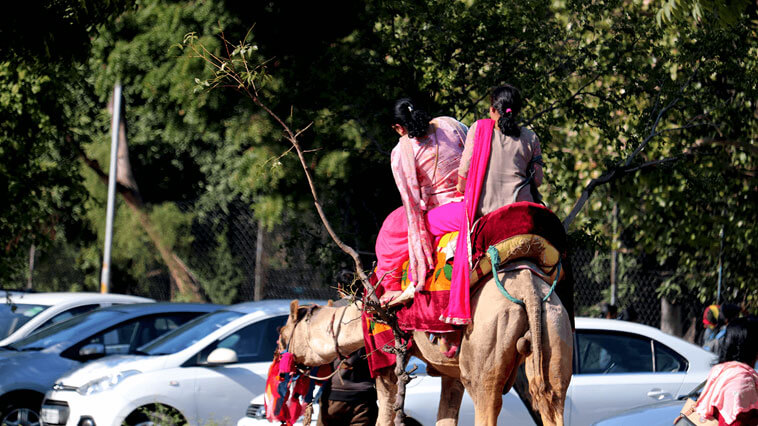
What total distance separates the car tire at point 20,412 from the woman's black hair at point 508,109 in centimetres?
708

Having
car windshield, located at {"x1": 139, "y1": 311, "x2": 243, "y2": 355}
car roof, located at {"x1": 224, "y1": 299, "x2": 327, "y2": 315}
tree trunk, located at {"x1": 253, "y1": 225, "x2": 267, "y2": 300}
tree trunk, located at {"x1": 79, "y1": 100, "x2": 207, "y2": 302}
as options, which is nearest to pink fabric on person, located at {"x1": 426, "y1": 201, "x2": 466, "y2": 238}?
car roof, located at {"x1": 224, "y1": 299, "x2": 327, "y2": 315}

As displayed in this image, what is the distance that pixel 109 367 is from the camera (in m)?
9.59

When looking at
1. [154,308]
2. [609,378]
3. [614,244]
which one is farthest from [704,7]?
[154,308]

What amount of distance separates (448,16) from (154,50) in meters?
4.28

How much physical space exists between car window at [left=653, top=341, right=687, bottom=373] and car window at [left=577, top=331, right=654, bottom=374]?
6 centimetres

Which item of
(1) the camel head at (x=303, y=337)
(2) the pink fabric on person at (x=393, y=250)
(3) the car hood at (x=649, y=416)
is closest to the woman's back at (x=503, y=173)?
(2) the pink fabric on person at (x=393, y=250)

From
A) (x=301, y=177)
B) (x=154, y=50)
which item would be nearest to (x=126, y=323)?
(x=301, y=177)

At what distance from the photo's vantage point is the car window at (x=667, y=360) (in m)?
9.09

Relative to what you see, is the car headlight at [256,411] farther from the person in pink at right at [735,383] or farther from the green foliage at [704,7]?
the green foliage at [704,7]

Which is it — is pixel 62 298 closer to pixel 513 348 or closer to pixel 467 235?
pixel 467 235

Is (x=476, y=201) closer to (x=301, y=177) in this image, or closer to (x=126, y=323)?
(x=301, y=177)

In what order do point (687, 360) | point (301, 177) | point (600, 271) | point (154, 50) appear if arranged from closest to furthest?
point (687, 360) < point (301, 177) < point (154, 50) < point (600, 271)

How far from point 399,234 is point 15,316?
917cm

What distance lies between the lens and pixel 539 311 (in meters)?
5.01
